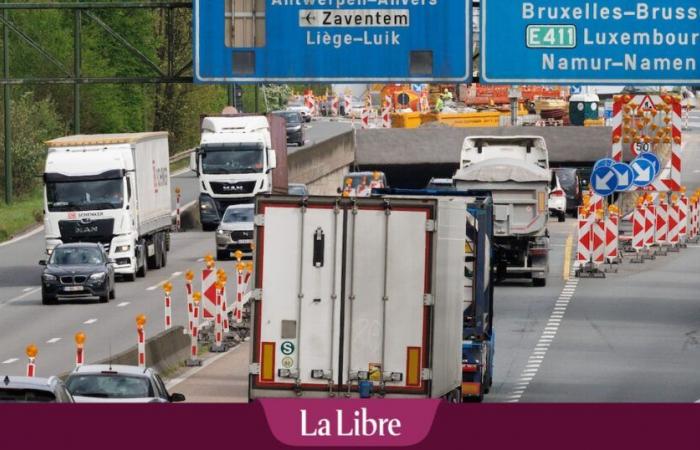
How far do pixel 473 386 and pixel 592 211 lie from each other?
89.7 ft

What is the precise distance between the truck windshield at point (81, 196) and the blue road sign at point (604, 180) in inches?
427

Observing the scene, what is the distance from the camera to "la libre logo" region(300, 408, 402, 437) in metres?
14.1

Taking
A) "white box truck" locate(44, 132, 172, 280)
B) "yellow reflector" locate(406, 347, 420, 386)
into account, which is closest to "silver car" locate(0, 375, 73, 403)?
"yellow reflector" locate(406, 347, 420, 386)

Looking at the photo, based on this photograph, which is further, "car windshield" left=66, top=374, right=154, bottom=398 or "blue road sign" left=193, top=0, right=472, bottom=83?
"blue road sign" left=193, top=0, right=472, bottom=83

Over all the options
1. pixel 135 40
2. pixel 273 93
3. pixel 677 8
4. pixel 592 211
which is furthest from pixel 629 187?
pixel 273 93

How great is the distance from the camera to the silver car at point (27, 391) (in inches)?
733

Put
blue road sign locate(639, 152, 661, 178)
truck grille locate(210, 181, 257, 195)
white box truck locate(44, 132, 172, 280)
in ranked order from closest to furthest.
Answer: white box truck locate(44, 132, 172, 280) < blue road sign locate(639, 152, 661, 178) < truck grille locate(210, 181, 257, 195)

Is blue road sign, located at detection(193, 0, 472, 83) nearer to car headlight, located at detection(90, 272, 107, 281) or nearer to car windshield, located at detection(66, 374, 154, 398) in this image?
car windshield, located at detection(66, 374, 154, 398)

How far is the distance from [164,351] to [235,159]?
1279 inches

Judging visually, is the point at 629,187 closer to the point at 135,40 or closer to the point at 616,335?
the point at 616,335

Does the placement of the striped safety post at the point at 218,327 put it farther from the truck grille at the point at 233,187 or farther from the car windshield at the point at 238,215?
the truck grille at the point at 233,187

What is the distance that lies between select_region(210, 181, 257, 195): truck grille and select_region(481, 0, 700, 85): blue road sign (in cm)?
3227

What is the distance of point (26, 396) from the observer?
18.7 m

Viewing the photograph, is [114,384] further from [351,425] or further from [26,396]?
[351,425]
